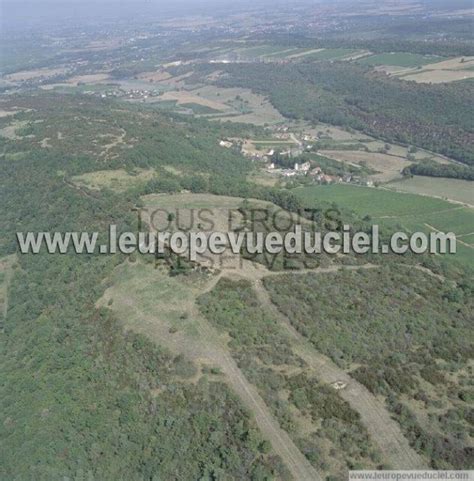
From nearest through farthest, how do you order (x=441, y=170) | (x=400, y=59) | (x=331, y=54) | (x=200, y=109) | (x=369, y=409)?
(x=369, y=409) < (x=441, y=170) < (x=200, y=109) < (x=400, y=59) < (x=331, y=54)

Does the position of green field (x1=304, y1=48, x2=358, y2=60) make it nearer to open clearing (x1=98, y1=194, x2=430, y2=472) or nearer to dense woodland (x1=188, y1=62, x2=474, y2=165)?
dense woodland (x1=188, y1=62, x2=474, y2=165)

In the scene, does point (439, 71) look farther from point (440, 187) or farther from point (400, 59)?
point (440, 187)

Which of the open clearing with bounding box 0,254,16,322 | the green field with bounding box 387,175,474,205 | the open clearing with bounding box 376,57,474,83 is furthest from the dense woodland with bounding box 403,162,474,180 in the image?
the open clearing with bounding box 0,254,16,322

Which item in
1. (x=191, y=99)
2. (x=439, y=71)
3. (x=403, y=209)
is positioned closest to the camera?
(x=403, y=209)

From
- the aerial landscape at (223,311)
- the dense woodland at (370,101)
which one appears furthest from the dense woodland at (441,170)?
the dense woodland at (370,101)

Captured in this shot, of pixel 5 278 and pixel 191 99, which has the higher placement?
pixel 5 278

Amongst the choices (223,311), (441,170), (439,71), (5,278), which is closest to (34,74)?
(439,71)
